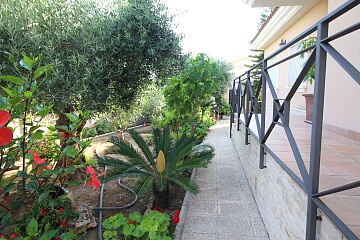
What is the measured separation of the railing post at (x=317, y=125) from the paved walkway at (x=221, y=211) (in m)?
1.44

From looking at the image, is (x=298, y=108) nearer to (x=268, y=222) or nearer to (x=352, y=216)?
(x=268, y=222)

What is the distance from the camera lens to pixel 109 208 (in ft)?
12.6

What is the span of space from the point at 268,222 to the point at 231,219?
1.68ft

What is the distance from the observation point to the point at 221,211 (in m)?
3.30

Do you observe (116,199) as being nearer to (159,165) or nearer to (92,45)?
(159,165)

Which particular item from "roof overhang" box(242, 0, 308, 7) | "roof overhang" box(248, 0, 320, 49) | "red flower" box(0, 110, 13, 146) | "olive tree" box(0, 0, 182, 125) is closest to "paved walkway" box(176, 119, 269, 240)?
"olive tree" box(0, 0, 182, 125)

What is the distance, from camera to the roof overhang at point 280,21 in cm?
650

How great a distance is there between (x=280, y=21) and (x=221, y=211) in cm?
686

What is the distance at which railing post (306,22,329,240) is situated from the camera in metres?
1.39

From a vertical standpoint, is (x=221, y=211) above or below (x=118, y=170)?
below

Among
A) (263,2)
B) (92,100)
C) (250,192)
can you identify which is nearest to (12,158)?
(92,100)

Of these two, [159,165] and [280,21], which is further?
[280,21]

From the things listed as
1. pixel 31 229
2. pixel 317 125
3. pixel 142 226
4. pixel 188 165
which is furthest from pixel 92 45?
pixel 317 125

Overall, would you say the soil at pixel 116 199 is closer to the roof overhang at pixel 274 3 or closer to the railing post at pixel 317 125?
the railing post at pixel 317 125
